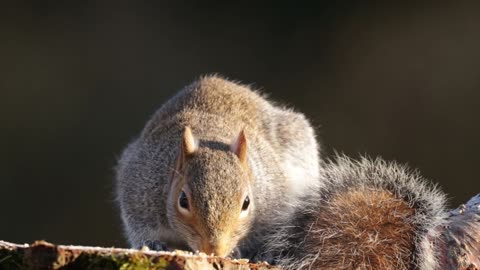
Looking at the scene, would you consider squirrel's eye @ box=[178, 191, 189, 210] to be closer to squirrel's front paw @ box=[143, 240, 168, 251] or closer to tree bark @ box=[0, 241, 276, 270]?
squirrel's front paw @ box=[143, 240, 168, 251]

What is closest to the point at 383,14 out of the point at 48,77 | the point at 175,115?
the point at 48,77

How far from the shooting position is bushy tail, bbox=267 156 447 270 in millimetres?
1244

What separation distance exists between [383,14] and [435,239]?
8.24ft

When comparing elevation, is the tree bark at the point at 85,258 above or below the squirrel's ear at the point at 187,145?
below

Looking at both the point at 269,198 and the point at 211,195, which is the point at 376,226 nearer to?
the point at 211,195

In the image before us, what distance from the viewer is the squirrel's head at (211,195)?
1.45 meters

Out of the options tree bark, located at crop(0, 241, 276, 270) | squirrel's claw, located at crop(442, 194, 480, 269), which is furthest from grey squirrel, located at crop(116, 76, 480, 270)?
tree bark, located at crop(0, 241, 276, 270)

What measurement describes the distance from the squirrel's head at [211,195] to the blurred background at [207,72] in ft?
5.79

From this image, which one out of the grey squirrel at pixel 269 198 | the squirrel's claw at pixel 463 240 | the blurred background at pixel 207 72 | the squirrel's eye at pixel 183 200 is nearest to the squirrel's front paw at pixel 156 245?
the grey squirrel at pixel 269 198

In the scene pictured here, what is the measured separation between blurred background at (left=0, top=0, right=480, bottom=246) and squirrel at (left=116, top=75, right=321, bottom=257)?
4.12 ft

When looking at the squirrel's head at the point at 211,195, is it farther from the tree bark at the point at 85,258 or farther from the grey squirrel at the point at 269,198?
the tree bark at the point at 85,258

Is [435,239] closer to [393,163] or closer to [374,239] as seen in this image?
[374,239]

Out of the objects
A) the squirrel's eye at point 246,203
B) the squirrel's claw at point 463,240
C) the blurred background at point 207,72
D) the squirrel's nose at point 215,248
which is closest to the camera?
the squirrel's claw at point 463,240

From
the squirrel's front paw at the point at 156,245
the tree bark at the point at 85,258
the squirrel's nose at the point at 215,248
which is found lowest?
the squirrel's front paw at the point at 156,245
